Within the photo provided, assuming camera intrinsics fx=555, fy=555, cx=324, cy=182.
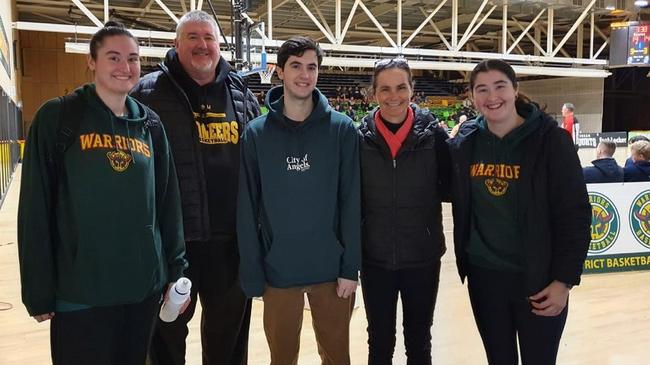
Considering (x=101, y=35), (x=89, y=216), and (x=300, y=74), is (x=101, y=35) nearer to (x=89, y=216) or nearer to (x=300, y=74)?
(x=89, y=216)

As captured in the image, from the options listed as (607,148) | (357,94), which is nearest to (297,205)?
(607,148)

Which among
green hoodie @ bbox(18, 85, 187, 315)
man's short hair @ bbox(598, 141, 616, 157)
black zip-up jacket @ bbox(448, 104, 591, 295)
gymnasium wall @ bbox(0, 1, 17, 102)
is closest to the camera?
green hoodie @ bbox(18, 85, 187, 315)

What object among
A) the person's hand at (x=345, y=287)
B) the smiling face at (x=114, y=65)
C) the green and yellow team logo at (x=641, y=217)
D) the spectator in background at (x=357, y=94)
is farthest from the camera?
the spectator in background at (x=357, y=94)

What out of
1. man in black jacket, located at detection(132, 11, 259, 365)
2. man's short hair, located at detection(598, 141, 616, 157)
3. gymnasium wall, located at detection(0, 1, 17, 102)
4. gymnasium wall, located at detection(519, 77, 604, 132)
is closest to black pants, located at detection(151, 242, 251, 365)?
man in black jacket, located at detection(132, 11, 259, 365)

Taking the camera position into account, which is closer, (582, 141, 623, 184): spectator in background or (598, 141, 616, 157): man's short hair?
(582, 141, 623, 184): spectator in background

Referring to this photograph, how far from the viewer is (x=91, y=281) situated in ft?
6.00

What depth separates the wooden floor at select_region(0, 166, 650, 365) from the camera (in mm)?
3352

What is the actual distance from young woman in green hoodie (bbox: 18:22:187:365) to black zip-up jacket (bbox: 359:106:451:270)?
2.99 feet

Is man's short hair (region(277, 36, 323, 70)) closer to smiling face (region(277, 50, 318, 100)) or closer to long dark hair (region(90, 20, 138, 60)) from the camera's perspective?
smiling face (region(277, 50, 318, 100))

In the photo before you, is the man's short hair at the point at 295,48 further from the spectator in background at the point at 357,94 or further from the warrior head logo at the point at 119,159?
the spectator in background at the point at 357,94

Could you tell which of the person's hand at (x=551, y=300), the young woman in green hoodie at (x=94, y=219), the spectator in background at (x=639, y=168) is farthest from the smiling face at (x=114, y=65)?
the spectator in background at (x=639, y=168)

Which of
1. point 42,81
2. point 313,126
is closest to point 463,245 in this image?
point 313,126

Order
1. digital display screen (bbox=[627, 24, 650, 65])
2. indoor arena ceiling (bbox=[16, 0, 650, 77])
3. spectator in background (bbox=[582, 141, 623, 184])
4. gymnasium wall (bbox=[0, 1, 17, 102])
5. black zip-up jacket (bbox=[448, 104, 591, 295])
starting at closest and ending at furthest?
black zip-up jacket (bbox=[448, 104, 591, 295]), spectator in background (bbox=[582, 141, 623, 184]), gymnasium wall (bbox=[0, 1, 17, 102]), indoor arena ceiling (bbox=[16, 0, 650, 77]), digital display screen (bbox=[627, 24, 650, 65])

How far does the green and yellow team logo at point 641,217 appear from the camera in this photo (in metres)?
5.41
